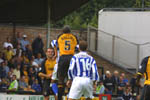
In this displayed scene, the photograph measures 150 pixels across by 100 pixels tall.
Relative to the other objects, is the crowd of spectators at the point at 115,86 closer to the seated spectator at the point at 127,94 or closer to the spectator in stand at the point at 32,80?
the seated spectator at the point at 127,94

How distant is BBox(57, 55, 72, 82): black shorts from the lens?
15781 mm

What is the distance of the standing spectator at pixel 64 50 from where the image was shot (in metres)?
15.8

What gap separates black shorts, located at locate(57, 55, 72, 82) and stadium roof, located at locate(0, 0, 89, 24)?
918 centimetres

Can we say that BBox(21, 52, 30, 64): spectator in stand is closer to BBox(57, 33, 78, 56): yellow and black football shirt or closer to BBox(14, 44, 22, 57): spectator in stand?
BBox(14, 44, 22, 57): spectator in stand

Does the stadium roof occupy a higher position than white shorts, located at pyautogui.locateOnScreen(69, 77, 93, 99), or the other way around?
the stadium roof

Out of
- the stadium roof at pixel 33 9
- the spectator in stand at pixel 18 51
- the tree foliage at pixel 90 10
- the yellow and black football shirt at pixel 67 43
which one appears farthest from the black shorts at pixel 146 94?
the tree foliage at pixel 90 10

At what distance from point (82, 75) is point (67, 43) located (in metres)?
2.40

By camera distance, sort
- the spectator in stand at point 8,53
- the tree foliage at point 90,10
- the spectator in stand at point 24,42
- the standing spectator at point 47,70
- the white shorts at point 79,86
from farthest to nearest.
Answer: the tree foliage at point 90,10, the spectator in stand at point 24,42, the spectator in stand at point 8,53, the standing spectator at point 47,70, the white shorts at point 79,86

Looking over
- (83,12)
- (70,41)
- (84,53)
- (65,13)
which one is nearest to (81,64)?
(84,53)

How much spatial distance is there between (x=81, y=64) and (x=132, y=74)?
14.9 m

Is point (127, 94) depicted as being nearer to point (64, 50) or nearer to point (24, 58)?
point (24, 58)

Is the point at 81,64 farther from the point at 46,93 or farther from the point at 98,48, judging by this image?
the point at 98,48

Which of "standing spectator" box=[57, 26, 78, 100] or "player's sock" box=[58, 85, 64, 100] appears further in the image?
"player's sock" box=[58, 85, 64, 100]

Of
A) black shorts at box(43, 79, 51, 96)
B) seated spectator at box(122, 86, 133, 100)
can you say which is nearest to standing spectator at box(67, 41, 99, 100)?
black shorts at box(43, 79, 51, 96)
